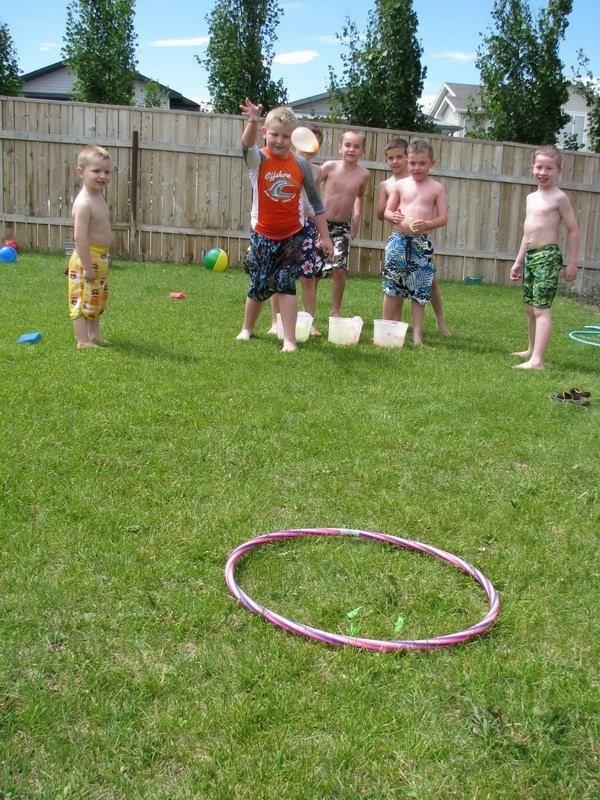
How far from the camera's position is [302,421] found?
14.4ft

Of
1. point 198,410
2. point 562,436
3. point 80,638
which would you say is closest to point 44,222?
point 198,410

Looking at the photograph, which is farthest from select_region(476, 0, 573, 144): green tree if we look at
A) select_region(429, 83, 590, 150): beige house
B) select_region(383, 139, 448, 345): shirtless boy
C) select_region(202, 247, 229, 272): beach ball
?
select_region(429, 83, 590, 150): beige house

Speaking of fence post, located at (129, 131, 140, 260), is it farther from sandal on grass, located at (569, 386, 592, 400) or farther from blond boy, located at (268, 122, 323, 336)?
sandal on grass, located at (569, 386, 592, 400)

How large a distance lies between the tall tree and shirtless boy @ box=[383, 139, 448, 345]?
11.8 m

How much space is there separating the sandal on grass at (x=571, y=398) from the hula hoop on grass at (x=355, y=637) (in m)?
2.59

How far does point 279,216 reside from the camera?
20.4ft

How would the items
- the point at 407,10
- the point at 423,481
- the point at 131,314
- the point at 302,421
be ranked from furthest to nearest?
the point at 407,10 → the point at 131,314 → the point at 302,421 → the point at 423,481

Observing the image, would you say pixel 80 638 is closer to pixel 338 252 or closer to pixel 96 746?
pixel 96 746

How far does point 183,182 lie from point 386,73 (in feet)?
19.6

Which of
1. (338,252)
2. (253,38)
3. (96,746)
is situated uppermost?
(253,38)

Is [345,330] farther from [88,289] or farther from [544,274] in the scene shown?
[88,289]

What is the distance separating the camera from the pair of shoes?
16.8 feet

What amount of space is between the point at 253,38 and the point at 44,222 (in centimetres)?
776

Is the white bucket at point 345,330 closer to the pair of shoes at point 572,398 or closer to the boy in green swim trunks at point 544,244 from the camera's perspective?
the boy in green swim trunks at point 544,244
